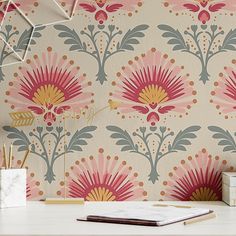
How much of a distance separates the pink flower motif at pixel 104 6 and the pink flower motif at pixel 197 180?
617 millimetres

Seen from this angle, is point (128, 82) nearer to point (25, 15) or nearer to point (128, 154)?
point (128, 154)

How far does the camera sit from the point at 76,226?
176 centimetres

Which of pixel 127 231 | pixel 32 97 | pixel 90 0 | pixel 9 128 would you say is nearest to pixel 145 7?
pixel 90 0

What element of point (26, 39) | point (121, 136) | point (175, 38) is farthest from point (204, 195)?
point (26, 39)

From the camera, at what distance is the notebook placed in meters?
1.79

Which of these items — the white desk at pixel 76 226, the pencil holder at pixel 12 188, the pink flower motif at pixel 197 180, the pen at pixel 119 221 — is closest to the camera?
the white desk at pixel 76 226

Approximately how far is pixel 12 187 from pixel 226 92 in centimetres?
87

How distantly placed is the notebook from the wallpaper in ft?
1.21

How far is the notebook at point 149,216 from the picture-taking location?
179 centimetres

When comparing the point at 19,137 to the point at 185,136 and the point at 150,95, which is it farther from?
the point at 185,136

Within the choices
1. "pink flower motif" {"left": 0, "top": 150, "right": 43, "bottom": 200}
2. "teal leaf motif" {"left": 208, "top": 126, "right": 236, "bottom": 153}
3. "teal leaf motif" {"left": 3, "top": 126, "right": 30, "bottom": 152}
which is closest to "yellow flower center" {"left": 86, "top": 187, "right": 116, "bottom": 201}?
"pink flower motif" {"left": 0, "top": 150, "right": 43, "bottom": 200}

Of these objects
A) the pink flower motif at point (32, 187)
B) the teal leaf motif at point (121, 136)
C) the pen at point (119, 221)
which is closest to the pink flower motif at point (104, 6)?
the teal leaf motif at point (121, 136)

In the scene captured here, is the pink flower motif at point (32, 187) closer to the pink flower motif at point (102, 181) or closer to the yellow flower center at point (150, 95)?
the pink flower motif at point (102, 181)

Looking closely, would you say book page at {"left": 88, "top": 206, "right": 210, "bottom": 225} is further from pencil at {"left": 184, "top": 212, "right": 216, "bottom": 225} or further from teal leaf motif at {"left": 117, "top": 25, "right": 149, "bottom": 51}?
teal leaf motif at {"left": 117, "top": 25, "right": 149, "bottom": 51}
